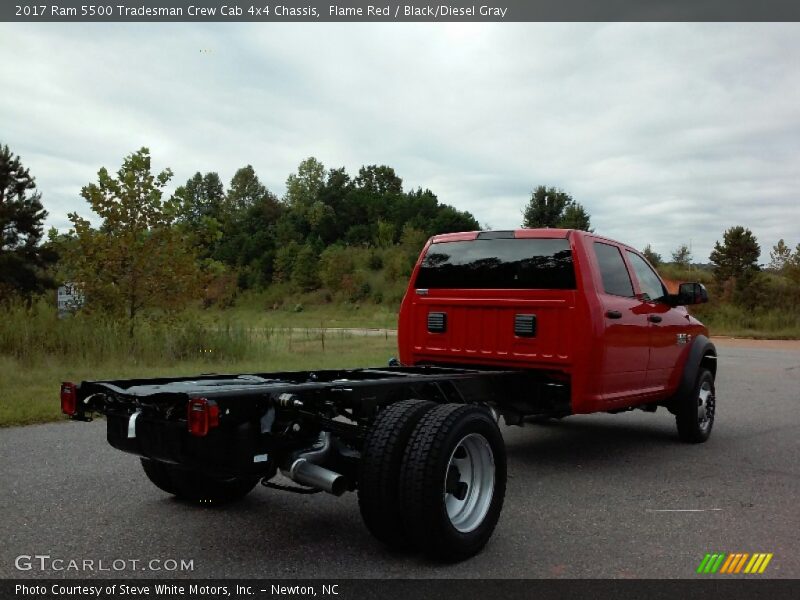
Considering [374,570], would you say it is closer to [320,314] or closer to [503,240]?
[503,240]

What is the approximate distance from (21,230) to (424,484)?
31.3 m

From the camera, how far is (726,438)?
8062 mm

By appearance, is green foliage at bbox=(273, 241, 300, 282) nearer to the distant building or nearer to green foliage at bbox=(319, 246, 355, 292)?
green foliage at bbox=(319, 246, 355, 292)

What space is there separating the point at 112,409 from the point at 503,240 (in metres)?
3.73

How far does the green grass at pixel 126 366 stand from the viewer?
8.99m

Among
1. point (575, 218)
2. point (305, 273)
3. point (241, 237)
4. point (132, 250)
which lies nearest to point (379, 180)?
point (241, 237)

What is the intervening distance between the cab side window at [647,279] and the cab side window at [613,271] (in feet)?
0.89

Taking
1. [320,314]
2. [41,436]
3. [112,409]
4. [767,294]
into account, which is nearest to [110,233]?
[41,436]

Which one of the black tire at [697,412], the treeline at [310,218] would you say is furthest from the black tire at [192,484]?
the treeline at [310,218]

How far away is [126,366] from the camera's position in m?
13.1

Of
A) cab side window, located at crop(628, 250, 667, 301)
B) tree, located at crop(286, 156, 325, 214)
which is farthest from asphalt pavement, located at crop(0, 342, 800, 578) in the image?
tree, located at crop(286, 156, 325, 214)

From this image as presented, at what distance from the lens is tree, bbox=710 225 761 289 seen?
1592 inches

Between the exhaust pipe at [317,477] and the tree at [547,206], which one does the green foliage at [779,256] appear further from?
the exhaust pipe at [317,477]

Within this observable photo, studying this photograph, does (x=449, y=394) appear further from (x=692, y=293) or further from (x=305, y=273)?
(x=305, y=273)
